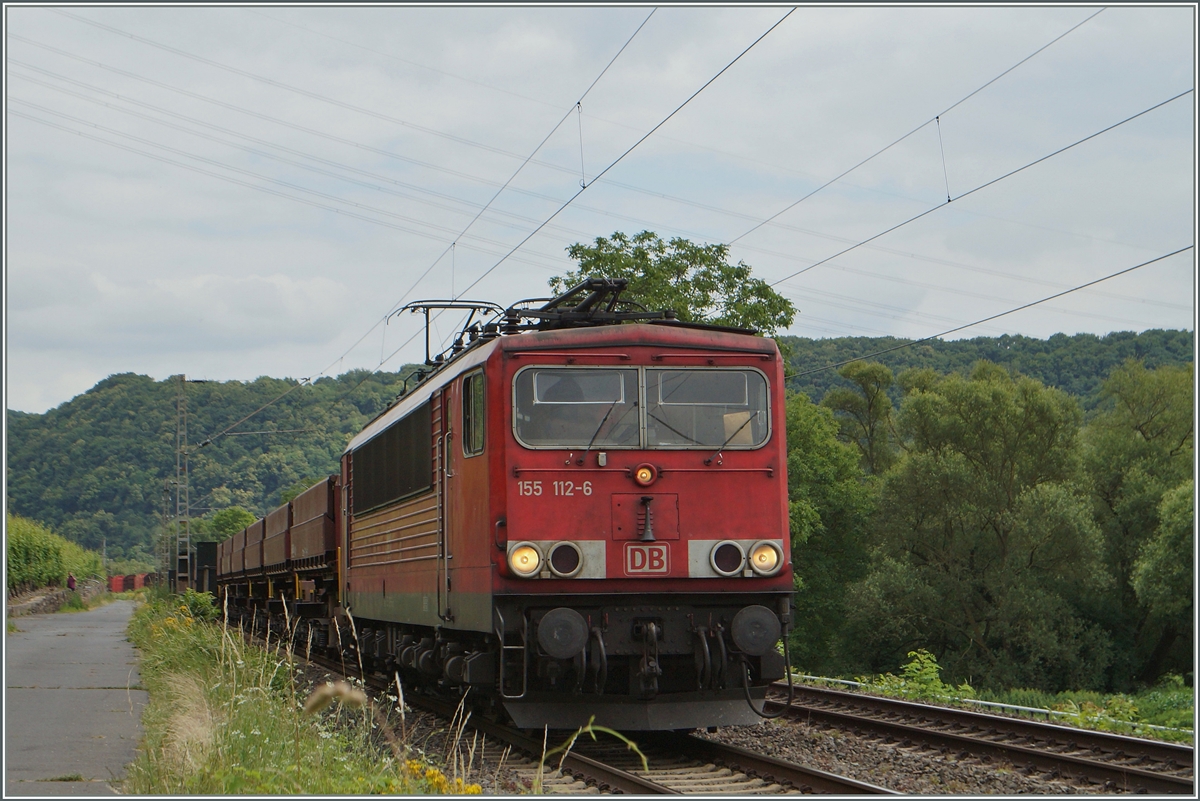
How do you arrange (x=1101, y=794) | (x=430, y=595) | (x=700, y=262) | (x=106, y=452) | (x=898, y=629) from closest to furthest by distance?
(x=1101, y=794) < (x=430, y=595) < (x=700, y=262) < (x=898, y=629) < (x=106, y=452)

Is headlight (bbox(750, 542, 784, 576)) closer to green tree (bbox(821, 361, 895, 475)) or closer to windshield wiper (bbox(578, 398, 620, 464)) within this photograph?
windshield wiper (bbox(578, 398, 620, 464))

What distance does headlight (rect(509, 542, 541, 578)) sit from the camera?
896 cm

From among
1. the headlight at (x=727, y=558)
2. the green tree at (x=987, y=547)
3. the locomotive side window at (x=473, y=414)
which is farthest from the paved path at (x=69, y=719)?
the green tree at (x=987, y=547)

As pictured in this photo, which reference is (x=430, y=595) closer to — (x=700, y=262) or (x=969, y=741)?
(x=969, y=741)

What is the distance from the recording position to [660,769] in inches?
355

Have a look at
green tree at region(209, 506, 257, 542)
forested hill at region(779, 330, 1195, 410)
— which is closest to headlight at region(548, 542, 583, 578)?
forested hill at region(779, 330, 1195, 410)

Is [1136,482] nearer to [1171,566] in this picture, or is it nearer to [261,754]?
[1171,566]

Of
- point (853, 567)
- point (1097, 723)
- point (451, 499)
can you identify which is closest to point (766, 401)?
point (451, 499)

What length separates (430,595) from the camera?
11.2 m

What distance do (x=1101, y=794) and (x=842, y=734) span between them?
3.06 meters

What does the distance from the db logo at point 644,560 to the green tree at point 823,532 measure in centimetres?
3191

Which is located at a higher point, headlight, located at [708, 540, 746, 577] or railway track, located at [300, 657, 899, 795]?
headlight, located at [708, 540, 746, 577]

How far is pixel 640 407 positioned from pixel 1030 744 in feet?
13.8

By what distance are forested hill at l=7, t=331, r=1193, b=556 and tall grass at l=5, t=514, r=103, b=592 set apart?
22.0 ft
